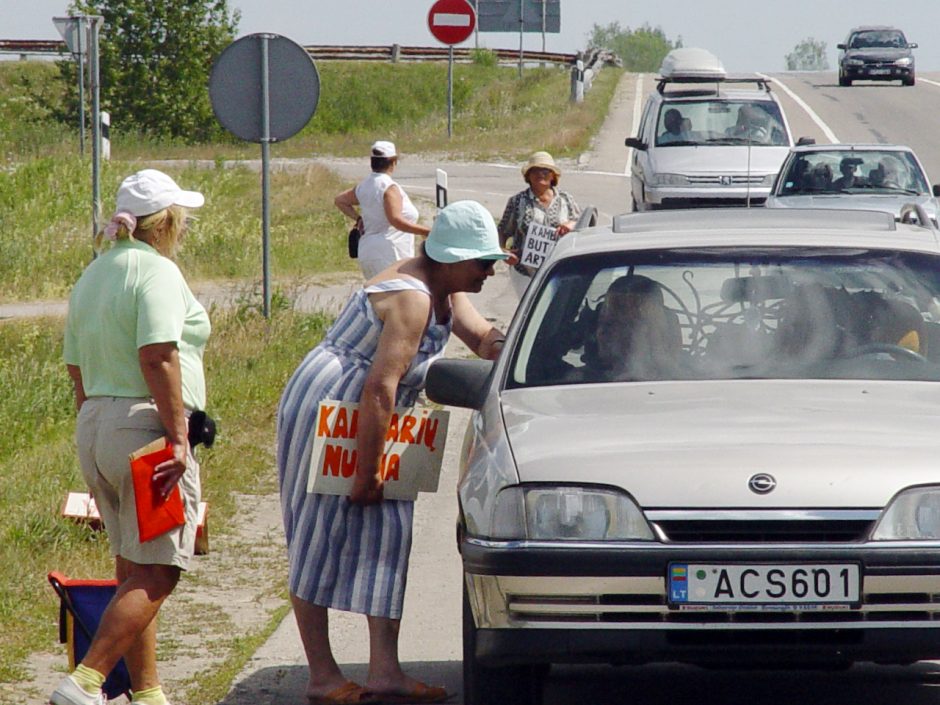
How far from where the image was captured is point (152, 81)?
53.4 m

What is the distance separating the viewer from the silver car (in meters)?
4.54

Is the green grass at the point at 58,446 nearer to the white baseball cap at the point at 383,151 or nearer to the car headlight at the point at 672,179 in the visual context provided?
the white baseball cap at the point at 383,151

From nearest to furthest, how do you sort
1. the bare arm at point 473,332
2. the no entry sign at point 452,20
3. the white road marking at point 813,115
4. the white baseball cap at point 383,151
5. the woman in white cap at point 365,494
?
the woman in white cap at point 365,494 < the bare arm at point 473,332 < the white baseball cap at point 383,151 < the no entry sign at point 452,20 < the white road marking at point 813,115

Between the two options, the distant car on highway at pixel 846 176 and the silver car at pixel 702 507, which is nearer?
the silver car at pixel 702 507

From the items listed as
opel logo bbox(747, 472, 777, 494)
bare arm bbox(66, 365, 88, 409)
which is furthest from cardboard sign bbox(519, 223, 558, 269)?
opel logo bbox(747, 472, 777, 494)

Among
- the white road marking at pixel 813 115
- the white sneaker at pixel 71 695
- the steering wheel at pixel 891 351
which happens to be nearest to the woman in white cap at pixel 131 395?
the white sneaker at pixel 71 695

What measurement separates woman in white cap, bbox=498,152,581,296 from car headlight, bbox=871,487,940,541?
662 centimetres

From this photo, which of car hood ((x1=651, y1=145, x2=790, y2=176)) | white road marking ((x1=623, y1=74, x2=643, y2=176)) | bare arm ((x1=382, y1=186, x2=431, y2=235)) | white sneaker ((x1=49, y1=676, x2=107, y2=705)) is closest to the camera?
white sneaker ((x1=49, y1=676, x2=107, y2=705))

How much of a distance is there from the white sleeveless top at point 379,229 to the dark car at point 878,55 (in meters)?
43.0

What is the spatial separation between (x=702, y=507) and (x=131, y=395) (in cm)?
176

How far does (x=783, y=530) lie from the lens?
4547mm

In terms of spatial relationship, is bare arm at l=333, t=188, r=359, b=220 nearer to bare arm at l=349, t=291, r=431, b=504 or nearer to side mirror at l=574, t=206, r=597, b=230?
side mirror at l=574, t=206, r=597, b=230

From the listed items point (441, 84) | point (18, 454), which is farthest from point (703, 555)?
point (441, 84)

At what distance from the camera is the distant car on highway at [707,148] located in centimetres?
2253
